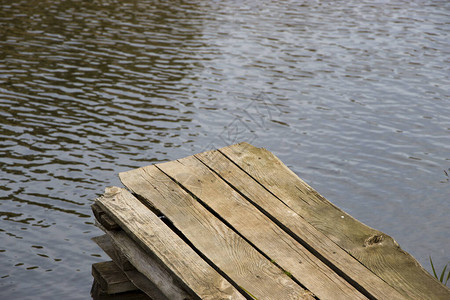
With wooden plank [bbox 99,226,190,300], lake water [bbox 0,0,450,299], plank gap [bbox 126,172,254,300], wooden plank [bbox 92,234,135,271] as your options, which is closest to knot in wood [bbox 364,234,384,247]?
plank gap [bbox 126,172,254,300]

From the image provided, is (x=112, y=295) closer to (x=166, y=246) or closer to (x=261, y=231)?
(x=166, y=246)

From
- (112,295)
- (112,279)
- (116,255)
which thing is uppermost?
(116,255)

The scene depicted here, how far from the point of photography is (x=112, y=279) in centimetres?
495

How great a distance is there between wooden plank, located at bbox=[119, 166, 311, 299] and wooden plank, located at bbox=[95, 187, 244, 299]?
0.08 metres

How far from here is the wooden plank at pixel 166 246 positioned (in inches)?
140

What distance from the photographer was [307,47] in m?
13.7

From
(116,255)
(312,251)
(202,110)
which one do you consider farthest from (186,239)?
(202,110)

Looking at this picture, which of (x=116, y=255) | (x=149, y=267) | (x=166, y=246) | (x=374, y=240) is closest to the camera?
(x=166, y=246)

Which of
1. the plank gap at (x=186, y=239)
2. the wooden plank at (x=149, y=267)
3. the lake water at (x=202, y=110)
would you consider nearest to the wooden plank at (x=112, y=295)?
the lake water at (x=202, y=110)

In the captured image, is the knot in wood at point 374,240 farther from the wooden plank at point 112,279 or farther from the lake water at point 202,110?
the lake water at point 202,110

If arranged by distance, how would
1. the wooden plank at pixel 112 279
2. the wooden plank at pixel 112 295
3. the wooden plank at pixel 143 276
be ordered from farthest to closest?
the wooden plank at pixel 112 295
the wooden plank at pixel 112 279
the wooden plank at pixel 143 276

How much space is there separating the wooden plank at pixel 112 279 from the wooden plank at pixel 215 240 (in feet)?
2.64

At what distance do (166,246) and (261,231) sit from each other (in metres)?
0.63

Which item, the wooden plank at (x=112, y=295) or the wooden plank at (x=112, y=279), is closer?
the wooden plank at (x=112, y=279)
